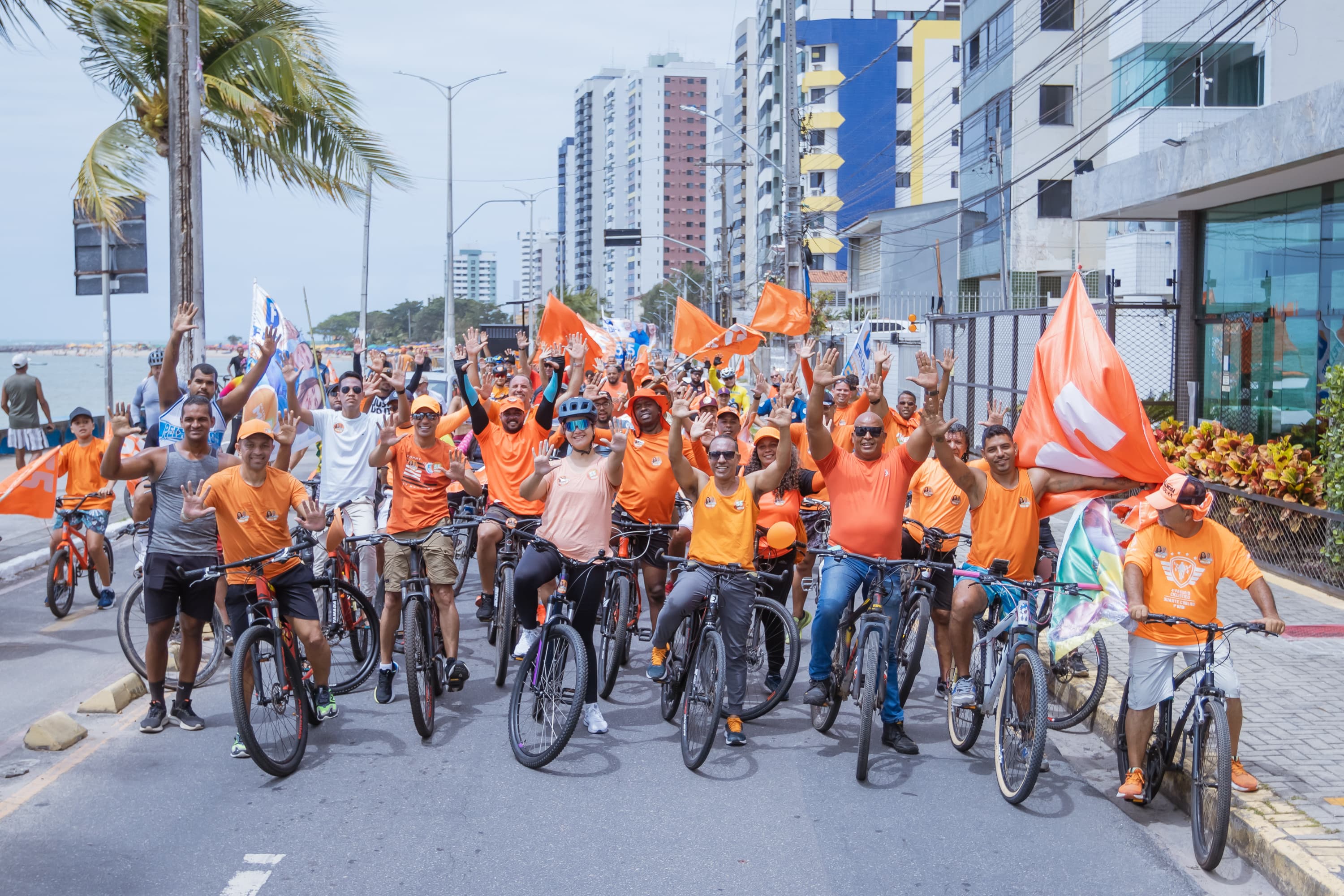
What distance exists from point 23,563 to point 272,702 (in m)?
8.18

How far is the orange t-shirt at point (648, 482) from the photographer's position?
30.6 ft

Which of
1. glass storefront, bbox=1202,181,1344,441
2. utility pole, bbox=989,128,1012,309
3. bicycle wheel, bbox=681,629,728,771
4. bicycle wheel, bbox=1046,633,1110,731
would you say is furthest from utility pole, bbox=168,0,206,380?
utility pole, bbox=989,128,1012,309

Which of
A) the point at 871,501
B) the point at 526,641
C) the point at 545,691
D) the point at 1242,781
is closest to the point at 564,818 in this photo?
the point at 545,691

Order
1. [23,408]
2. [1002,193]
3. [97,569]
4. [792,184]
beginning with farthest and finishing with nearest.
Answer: [1002,193] → [792,184] → [23,408] → [97,569]

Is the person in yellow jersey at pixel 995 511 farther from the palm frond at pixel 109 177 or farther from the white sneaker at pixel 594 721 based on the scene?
the palm frond at pixel 109 177

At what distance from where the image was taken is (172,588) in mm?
7648

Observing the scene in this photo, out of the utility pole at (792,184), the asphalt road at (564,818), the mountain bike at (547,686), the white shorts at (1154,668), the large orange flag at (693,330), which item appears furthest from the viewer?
the utility pole at (792,184)

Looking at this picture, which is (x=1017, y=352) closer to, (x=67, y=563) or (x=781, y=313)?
(x=781, y=313)

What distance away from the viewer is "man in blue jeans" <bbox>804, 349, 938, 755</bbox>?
7.49 m

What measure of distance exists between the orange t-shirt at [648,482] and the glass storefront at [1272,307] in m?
8.23

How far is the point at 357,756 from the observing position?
7207 mm

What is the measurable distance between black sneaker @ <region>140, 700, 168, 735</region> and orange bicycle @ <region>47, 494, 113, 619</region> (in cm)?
358

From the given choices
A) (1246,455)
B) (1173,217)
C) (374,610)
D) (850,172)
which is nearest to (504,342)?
(1173,217)

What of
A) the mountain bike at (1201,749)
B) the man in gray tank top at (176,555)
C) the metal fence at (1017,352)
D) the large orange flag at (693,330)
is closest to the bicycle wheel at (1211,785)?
the mountain bike at (1201,749)
